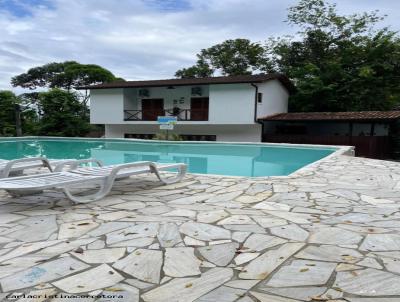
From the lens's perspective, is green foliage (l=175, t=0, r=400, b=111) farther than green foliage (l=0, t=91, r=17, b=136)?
No

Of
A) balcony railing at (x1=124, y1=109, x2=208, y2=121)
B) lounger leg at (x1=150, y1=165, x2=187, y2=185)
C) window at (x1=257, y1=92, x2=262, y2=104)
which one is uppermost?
window at (x1=257, y1=92, x2=262, y2=104)

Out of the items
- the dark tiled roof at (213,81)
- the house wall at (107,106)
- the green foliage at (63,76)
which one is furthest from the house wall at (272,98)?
the green foliage at (63,76)

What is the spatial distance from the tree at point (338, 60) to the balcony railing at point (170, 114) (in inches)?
280

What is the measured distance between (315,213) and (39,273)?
9.57ft

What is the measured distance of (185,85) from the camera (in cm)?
2056

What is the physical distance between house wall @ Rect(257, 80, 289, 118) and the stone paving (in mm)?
15566

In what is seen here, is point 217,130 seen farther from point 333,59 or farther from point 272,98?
point 333,59

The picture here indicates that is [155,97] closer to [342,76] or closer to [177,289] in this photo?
[342,76]

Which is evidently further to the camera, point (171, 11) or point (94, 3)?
point (171, 11)

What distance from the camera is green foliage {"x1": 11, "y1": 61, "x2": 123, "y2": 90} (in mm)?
31625

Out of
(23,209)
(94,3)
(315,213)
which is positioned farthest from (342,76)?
(23,209)

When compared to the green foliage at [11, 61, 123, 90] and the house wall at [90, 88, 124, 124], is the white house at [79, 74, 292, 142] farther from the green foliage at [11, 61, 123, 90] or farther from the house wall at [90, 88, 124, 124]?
the green foliage at [11, 61, 123, 90]

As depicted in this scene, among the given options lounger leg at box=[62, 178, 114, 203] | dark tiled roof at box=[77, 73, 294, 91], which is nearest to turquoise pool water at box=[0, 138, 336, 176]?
dark tiled roof at box=[77, 73, 294, 91]

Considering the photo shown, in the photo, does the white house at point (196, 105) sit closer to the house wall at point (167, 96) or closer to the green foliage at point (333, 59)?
the house wall at point (167, 96)
